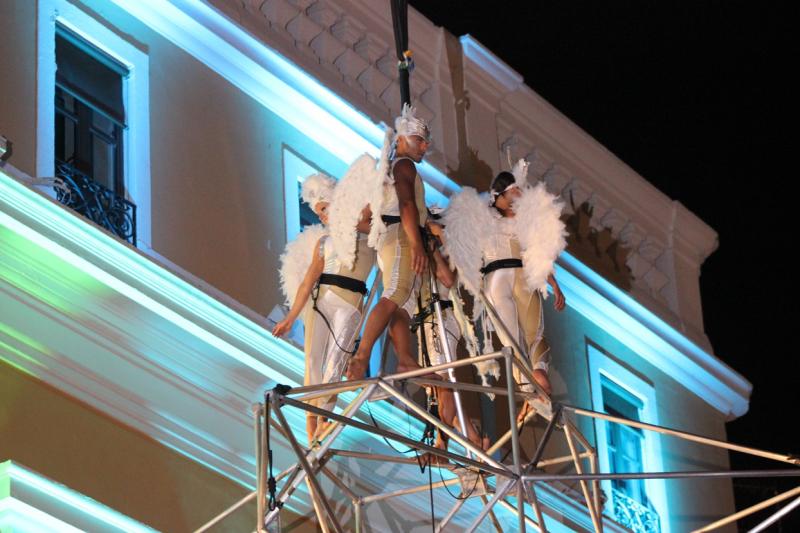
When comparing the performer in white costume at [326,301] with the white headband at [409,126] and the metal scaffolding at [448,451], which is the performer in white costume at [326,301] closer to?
the metal scaffolding at [448,451]

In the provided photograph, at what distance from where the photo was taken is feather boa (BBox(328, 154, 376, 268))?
40.8 ft

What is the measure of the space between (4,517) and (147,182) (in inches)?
115

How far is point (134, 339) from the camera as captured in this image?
12180mm

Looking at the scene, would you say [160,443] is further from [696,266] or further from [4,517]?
[696,266]

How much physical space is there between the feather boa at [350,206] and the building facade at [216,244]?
74 centimetres

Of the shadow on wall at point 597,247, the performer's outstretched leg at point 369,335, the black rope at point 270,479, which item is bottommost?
the black rope at point 270,479

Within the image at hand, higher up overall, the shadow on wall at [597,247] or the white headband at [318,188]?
the shadow on wall at [597,247]

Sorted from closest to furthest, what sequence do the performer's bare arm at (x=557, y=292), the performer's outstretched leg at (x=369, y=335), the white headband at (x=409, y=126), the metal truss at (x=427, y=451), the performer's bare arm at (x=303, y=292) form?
the metal truss at (x=427, y=451) < the performer's outstretched leg at (x=369, y=335) < the performer's bare arm at (x=303, y=292) < the white headband at (x=409, y=126) < the performer's bare arm at (x=557, y=292)

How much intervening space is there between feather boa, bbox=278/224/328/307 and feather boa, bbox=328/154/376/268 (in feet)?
1.20

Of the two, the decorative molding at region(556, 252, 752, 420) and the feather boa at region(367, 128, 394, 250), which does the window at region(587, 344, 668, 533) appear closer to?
the decorative molding at region(556, 252, 752, 420)

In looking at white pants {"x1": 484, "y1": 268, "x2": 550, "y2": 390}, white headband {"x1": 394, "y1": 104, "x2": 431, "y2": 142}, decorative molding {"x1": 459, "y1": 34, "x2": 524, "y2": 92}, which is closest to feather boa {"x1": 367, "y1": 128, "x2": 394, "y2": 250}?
white headband {"x1": 394, "y1": 104, "x2": 431, "y2": 142}

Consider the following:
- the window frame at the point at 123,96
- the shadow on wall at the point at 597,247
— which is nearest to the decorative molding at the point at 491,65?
the shadow on wall at the point at 597,247

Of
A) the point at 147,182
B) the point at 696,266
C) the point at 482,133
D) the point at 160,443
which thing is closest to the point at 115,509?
the point at 160,443

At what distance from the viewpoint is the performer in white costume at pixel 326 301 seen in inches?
488
